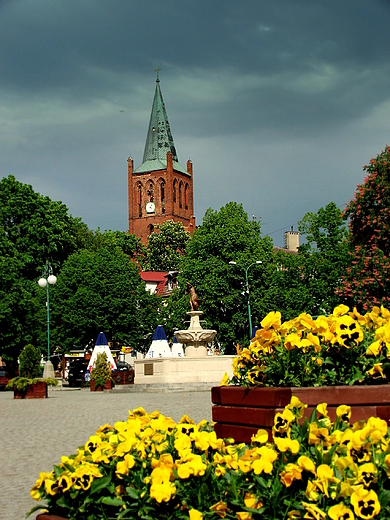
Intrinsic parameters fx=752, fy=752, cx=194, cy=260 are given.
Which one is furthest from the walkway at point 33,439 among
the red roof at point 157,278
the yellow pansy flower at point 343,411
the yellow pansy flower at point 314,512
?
the red roof at point 157,278

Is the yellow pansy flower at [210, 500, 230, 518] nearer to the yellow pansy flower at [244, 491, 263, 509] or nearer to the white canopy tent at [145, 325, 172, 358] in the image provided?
the yellow pansy flower at [244, 491, 263, 509]

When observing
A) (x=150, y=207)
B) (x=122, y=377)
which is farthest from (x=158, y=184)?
(x=122, y=377)

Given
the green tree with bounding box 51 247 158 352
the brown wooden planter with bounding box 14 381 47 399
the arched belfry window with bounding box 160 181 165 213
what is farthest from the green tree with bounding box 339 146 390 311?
the arched belfry window with bounding box 160 181 165 213

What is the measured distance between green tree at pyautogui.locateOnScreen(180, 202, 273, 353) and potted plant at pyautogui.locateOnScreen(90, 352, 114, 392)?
1866 centimetres

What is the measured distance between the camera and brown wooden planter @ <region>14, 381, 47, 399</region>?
28.9m

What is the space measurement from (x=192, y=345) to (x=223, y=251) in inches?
771

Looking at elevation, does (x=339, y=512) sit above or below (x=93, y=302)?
below

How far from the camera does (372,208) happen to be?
34.5m

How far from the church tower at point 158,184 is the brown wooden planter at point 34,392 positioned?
Answer: 101934 millimetres

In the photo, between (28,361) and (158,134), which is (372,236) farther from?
(158,134)

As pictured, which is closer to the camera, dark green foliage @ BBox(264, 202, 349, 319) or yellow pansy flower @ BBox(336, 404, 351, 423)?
yellow pansy flower @ BBox(336, 404, 351, 423)

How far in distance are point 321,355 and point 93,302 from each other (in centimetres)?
5008

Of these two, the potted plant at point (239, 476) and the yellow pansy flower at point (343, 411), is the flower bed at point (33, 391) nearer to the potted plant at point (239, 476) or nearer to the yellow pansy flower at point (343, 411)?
the potted plant at point (239, 476)

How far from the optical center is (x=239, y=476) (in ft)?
12.6
